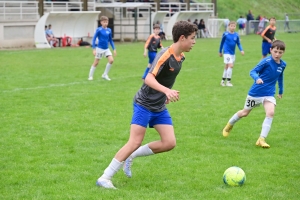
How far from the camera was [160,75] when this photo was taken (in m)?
6.24

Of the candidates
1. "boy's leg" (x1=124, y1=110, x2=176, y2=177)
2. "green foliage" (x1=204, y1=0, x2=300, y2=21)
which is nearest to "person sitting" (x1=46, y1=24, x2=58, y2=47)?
"boy's leg" (x1=124, y1=110, x2=176, y2=177)

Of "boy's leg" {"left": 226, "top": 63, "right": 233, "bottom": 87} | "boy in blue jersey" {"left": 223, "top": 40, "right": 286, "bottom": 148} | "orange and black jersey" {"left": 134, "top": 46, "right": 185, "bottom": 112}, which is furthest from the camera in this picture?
"boy's leg" {"left": 226, "top": 63, "right": 233, "bottom": 87}

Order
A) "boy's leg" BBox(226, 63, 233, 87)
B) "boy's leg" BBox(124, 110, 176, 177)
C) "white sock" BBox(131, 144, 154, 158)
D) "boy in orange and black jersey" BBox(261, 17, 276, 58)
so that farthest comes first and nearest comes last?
"boy in orange and black jersey" BBox(261, 17, 276, 58) → "boy's leg" BBox(226, 63, 233, 87) → "white sock" BBox(131, 144, 154, 158) → "boy's leg" BBox(124, 110, 176, 177)

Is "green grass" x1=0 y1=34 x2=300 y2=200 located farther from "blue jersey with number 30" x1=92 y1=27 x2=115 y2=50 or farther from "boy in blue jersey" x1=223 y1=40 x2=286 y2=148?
"blue jersey with number 30" x1=92 y1=27 x2=115 y2=50

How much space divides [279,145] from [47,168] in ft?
12.4

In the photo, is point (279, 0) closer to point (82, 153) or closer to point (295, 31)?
point (295, 31)

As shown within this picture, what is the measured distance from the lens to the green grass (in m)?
6.57

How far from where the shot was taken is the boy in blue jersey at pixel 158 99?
614 centimetres

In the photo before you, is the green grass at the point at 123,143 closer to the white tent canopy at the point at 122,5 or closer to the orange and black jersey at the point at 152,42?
the orange and black jersey at the point at 152,42

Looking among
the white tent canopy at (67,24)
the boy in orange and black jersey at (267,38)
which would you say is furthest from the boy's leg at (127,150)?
the white tent canopy at (67,24)

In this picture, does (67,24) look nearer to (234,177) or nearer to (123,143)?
(123,143)

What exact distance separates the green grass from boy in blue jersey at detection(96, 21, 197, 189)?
1.32 feet

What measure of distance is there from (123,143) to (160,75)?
3.05 m

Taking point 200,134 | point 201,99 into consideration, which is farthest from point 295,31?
point 200,134
